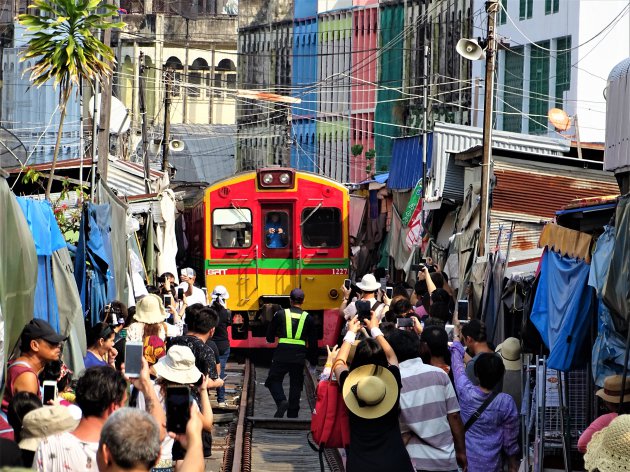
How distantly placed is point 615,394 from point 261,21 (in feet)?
240

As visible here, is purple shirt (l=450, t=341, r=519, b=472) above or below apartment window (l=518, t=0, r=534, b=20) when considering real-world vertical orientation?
below

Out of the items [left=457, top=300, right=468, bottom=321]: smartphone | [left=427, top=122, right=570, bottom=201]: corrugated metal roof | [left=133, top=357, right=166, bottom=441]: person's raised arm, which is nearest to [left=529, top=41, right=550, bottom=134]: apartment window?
[left=427, top=122, right=570, bottom=201]: corrugated metal roof

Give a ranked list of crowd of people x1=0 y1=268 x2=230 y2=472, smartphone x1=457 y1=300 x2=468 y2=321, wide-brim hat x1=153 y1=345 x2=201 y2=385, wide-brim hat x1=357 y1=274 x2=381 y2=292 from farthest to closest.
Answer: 1. wide-brim hat x1=357 y1=274 x2=381 y2=292
2. smartphone x1=457 y1=300 x2=468 y2=321
3. wide-brim hat x1=153 y1=345 x2=201 y2=385
4. crowd of people x1=0 y1=268 x2=230 y2=472

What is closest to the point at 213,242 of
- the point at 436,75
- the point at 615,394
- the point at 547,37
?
the point at 615,394

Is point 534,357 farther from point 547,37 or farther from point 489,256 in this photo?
point 547,37

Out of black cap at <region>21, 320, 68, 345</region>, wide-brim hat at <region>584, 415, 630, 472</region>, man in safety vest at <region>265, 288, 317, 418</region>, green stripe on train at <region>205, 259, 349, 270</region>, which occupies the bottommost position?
green stripe on train at <region>205, 259, 349, 270</region>

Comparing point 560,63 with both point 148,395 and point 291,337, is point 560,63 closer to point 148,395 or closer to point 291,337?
point 291,337

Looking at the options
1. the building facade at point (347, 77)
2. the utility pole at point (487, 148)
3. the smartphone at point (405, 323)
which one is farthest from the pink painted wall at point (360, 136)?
the smartphone at point (405, 323)

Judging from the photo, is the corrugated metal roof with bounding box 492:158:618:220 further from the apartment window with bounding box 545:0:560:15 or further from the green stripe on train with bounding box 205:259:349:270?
the apartment window with bounding box 545:0:560:15

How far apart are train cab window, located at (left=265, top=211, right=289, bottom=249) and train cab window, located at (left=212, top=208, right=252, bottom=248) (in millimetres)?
324

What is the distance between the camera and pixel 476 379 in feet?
Answer: 36.3

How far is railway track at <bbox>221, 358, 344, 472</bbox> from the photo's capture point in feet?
48.3

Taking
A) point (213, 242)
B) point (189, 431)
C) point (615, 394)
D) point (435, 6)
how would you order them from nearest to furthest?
point (189, 431)
point (615, 394)
point (213, 242)
point (435, 6)

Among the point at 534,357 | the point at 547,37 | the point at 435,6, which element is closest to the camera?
the point at 534,357
